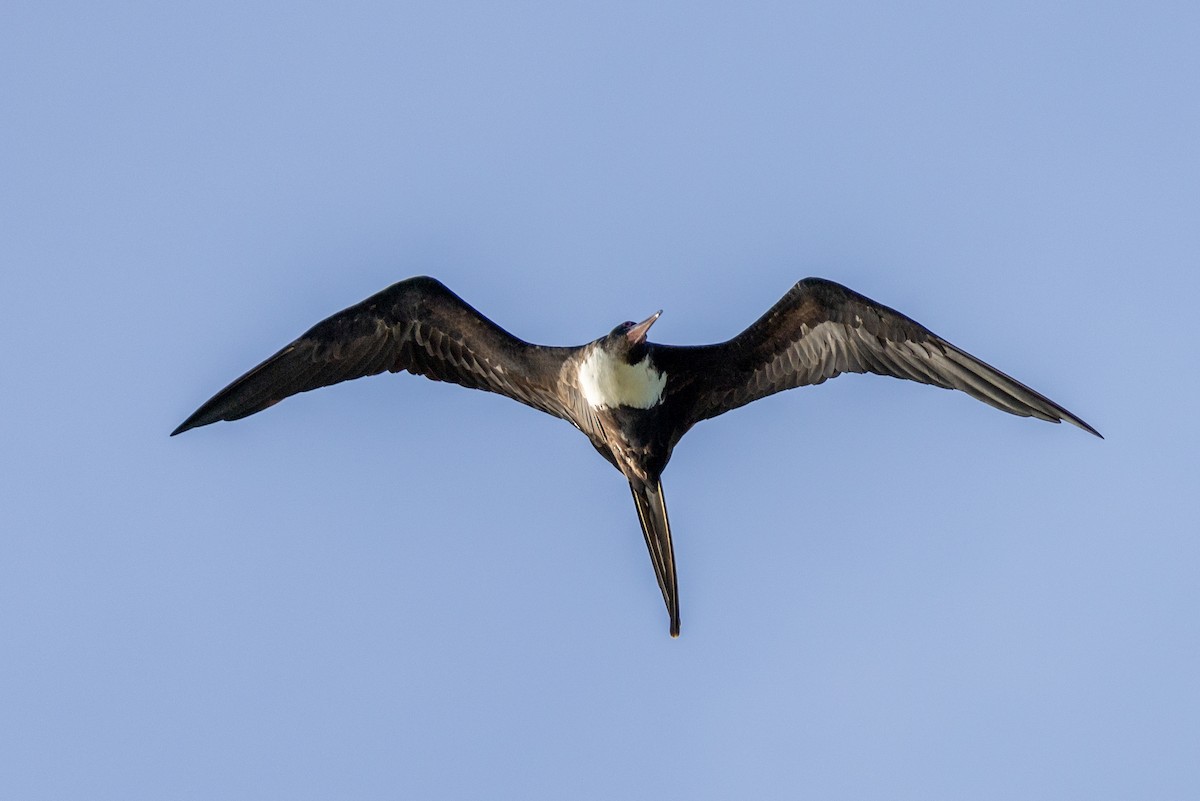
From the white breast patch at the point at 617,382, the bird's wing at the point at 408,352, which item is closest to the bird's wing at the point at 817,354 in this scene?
the white breast patch at the point at 617,382

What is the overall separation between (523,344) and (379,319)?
26.8 inches

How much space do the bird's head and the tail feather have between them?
0.58 m

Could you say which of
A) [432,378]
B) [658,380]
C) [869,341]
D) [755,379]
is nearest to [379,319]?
[432,378]

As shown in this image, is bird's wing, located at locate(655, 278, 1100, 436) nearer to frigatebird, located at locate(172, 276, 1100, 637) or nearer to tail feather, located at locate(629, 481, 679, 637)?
frigatebird, located at locate(172, 276, 1100, 637)

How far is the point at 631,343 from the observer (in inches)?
241

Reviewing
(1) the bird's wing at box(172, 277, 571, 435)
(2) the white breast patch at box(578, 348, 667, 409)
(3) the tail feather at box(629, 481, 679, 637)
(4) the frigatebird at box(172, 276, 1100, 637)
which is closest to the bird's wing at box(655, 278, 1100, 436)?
(4) the frigatebird at box(172, 276, 1100, 637)

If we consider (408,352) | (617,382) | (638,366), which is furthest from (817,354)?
(408,352)

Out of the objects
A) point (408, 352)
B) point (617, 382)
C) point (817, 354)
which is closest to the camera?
point (617, 382)

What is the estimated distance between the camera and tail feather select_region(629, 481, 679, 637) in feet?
20.5

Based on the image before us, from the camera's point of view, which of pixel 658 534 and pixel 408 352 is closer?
pixel 658 534

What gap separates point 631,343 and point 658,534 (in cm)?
89

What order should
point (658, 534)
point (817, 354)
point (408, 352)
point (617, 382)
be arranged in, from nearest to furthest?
point (617, 382)
point (658, 534)
point (408, 352)
point (817, 354)

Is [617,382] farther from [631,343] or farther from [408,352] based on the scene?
[408,352]

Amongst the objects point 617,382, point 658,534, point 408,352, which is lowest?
point 658,534
